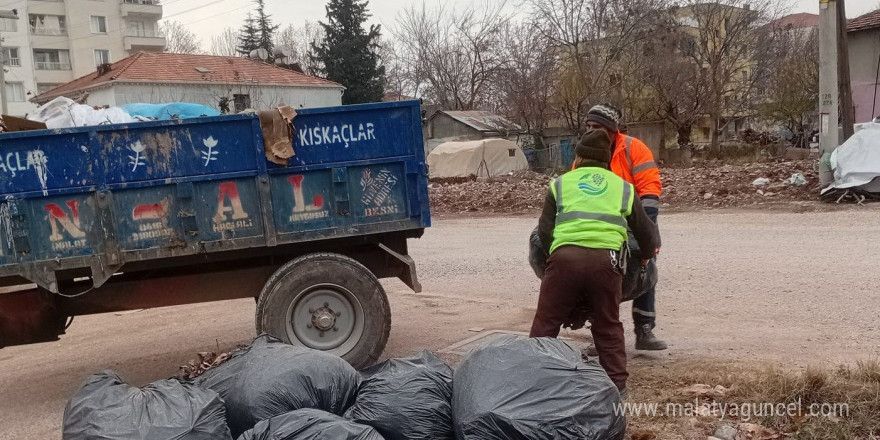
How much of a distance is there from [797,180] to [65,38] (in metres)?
52.7

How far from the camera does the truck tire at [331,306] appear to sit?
5000mm

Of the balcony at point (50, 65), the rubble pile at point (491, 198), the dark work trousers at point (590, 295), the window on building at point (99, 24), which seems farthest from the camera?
the window on building at point (99, 24)

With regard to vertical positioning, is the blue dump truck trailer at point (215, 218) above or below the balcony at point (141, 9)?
below

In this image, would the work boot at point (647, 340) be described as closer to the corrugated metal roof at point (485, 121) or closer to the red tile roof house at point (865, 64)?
the red tile roof house at point (865, 64)

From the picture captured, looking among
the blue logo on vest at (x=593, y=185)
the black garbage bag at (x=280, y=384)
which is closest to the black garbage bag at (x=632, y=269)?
the blue logo on vest at (x=593, y=185)

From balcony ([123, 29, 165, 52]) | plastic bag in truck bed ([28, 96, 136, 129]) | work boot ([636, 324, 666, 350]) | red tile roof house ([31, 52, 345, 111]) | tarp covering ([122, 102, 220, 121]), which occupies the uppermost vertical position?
balcony ([123, 29, 165, 52])

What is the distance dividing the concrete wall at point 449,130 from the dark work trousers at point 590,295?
94.0ft

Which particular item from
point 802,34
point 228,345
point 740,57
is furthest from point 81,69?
point 228,345

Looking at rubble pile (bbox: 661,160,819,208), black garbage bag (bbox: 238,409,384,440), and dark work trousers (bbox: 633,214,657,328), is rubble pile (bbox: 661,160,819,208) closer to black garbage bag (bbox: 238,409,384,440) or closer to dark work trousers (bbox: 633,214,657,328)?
dark work trousers (bbox: 633,214,657,328)

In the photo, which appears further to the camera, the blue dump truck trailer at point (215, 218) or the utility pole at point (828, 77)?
the utility pole at point (828, 77)

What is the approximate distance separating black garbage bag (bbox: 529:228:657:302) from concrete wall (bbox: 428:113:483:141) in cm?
2804

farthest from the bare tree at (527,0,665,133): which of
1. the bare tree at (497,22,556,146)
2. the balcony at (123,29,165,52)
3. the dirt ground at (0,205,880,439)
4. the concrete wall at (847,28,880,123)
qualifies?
the balcony at (123,29,165,52)

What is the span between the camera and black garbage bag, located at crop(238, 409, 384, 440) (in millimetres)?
2770

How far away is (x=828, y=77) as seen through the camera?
14.0 metres
